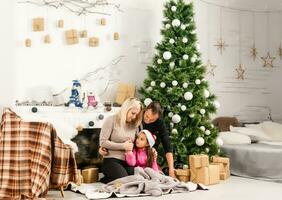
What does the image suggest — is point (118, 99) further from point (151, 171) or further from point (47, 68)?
point (151, 171)

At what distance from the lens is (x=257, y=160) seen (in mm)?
5254

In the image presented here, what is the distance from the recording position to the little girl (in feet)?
15.7

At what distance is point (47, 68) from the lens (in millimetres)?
5586

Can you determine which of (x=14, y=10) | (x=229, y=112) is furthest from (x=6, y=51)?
(x=229, y=112)

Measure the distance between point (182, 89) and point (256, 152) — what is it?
1.15m

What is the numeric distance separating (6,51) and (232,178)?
118 inches

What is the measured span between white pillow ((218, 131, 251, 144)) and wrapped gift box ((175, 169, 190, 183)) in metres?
0.99

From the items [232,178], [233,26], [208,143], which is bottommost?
[232,178]

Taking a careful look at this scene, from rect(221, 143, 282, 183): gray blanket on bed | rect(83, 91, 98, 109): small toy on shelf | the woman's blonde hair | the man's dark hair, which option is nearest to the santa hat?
the woman's blonde hair

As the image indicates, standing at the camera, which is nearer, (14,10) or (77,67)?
(14,10)

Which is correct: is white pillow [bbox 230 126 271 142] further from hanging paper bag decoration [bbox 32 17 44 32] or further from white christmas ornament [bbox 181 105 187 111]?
hanging paper bag decoration [bbox 32 17 44 32]

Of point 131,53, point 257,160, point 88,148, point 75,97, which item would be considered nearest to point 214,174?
point 257,160

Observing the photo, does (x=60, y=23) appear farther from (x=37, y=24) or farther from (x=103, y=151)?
(x=103, y=151)

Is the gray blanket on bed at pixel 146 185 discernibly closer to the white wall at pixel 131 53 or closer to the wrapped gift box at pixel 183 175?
the wrapped gift box at pixel 183 175
